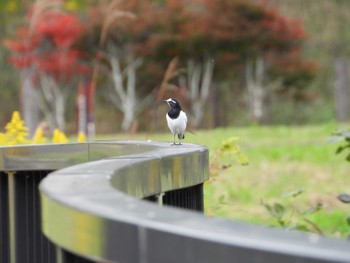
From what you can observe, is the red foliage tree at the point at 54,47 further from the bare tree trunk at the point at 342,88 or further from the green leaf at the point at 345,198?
the green leaf at the point at 345,198

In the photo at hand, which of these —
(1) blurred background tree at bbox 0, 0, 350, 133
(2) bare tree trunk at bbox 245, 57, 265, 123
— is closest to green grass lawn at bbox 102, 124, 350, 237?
(1) blurred background tree at bbox 0, 0, 350, 133

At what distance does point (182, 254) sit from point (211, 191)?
739 centimetres

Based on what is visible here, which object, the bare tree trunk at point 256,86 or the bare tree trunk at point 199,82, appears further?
the bare tree trunk at point 256,86

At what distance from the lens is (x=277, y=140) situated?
1275 cm

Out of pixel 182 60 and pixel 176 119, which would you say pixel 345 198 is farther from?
pixel 182 60

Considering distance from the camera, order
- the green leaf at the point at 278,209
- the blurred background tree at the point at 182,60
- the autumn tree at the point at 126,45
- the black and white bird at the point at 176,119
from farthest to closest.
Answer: the autumn tree at the point at 126,45 → the blurred background tree at the point at 182,60 → the green leaf at the point at 278,209 → the black and white bird at the point at 176,119

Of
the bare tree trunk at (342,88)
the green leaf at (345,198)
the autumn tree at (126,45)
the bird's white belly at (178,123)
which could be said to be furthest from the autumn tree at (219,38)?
the bird's white belly at (178,123)

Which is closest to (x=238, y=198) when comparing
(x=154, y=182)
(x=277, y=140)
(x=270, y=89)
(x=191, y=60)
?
(x=277, y=140)

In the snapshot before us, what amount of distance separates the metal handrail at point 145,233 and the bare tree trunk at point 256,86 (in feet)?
74.1

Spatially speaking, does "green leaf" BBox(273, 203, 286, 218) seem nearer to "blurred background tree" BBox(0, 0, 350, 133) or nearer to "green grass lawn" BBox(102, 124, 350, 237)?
"green grass lawn" BBox(102, 124, 350, 237)

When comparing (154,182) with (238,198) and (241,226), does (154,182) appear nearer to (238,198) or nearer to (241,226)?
(241,226)

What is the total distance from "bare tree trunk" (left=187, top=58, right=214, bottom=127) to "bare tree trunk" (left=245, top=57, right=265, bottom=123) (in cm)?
124

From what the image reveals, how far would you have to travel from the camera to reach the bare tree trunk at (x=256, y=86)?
2483 cm

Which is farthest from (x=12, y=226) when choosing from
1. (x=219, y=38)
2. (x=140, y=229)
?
(x=219, y=38)
